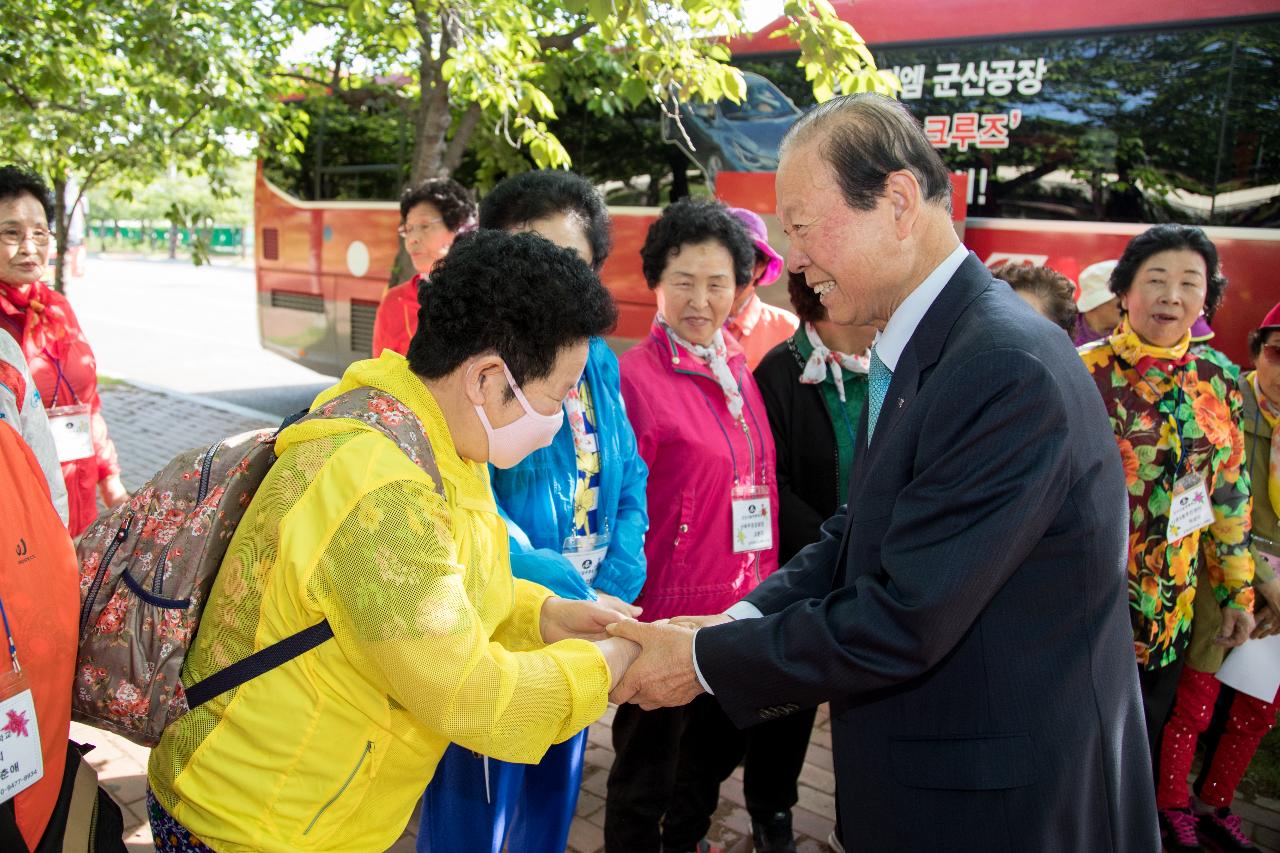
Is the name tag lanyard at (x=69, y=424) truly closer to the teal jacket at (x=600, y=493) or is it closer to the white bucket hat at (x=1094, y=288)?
the teal jacket at (x=600, y=493)

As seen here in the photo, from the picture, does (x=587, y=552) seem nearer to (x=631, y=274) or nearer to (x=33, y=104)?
(x=631, y=274)

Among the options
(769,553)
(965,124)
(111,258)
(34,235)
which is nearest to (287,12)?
(34,235)

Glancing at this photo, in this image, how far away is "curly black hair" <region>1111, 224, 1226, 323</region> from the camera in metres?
3.41

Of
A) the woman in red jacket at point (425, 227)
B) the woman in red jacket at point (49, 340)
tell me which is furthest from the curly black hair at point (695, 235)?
the woman in red jacket at point (49, 340)

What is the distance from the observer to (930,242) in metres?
1.87

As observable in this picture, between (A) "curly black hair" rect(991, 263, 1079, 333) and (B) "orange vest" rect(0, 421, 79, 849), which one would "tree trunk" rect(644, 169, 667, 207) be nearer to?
(A) "curly black hair" rect(991, 263, 1079, 333)

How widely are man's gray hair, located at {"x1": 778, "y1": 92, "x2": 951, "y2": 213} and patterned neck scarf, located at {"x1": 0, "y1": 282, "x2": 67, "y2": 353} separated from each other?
3148 mm

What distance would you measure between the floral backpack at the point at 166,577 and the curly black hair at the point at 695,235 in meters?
1.77

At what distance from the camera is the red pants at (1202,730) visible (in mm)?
3553

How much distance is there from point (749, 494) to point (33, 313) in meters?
2.76

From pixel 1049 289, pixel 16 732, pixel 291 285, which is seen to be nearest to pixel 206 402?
pixel 291 285

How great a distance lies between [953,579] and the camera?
5.34 ft

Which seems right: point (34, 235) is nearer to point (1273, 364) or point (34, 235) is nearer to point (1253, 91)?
point (1273, 364)

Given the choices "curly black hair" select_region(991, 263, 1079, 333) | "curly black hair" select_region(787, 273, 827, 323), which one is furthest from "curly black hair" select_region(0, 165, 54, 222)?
"curly black hair" select_region(991, 263, 1079, 333)
